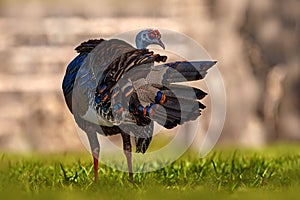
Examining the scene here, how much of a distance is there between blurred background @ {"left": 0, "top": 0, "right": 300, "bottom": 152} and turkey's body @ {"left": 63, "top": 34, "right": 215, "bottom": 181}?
34.4 feet

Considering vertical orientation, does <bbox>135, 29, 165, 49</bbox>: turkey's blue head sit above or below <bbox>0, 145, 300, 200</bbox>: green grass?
above

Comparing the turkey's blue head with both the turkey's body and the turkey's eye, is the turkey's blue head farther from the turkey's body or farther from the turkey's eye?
the turkey's body

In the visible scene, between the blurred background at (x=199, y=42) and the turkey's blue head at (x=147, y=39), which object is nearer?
the turkey's blue head at (x=147, y=39)

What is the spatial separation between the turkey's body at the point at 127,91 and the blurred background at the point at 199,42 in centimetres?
1048

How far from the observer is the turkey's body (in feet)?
19.2

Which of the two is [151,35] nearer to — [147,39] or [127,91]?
[147,39]

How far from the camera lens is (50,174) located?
7.49 m

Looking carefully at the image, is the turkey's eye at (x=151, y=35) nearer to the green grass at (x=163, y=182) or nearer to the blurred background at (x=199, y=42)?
the green grass at (x=163, y=182)

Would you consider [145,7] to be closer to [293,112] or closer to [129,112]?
[293,112]

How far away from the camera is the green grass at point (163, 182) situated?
5746 millimetres

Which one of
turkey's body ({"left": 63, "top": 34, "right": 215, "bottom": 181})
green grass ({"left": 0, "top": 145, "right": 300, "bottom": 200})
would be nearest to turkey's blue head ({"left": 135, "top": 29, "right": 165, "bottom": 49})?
turkey's body ({"left": 63, "top": 34, "right": 215, "bottom": 181})

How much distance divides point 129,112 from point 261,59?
37.9 feet

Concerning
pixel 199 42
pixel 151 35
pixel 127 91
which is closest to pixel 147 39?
pixel 151 35

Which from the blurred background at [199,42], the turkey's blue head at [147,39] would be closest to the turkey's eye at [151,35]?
the turkey's blue head at [147,39]
